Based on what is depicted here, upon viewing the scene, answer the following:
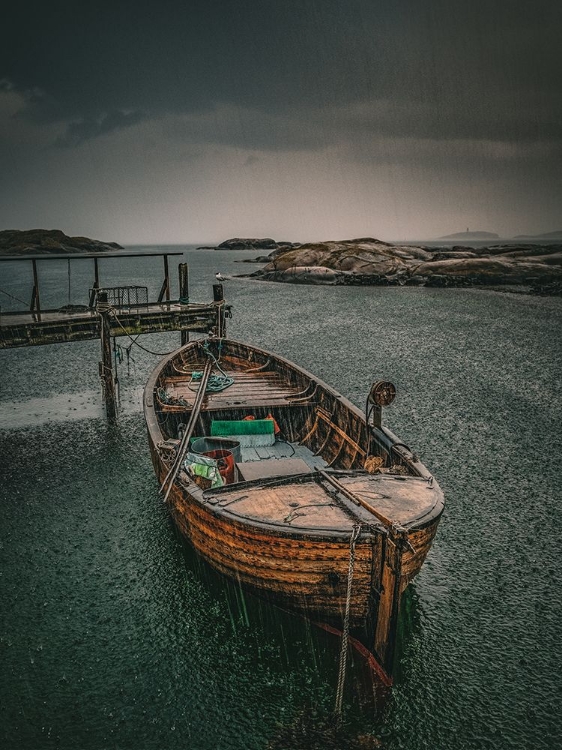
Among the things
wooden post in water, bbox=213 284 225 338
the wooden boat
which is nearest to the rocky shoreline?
wooden post in water, bbox=213 284 225 338

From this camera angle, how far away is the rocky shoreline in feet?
243

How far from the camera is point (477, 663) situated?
8.44 meters

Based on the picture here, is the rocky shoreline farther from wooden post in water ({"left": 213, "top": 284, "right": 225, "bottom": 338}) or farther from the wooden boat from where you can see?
the wooden boat

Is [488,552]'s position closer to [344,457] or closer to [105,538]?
[344,457]

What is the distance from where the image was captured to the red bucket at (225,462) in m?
10.9

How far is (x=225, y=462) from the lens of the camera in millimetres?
11188

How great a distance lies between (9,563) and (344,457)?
7.56m

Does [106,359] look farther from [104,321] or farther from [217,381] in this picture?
[217,381]

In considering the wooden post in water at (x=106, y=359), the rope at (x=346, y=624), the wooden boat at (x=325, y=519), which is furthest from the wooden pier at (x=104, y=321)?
the rope at (x=346, y=624)

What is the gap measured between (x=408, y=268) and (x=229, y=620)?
3171 inches

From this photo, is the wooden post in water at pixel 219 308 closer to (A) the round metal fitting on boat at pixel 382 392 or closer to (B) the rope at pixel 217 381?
(B) the rope at pixel 217 381

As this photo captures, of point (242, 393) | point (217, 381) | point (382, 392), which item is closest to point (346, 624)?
point (382, 392)

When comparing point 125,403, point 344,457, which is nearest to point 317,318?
point 125,403

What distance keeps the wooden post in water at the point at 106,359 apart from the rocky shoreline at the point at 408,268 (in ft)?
187
